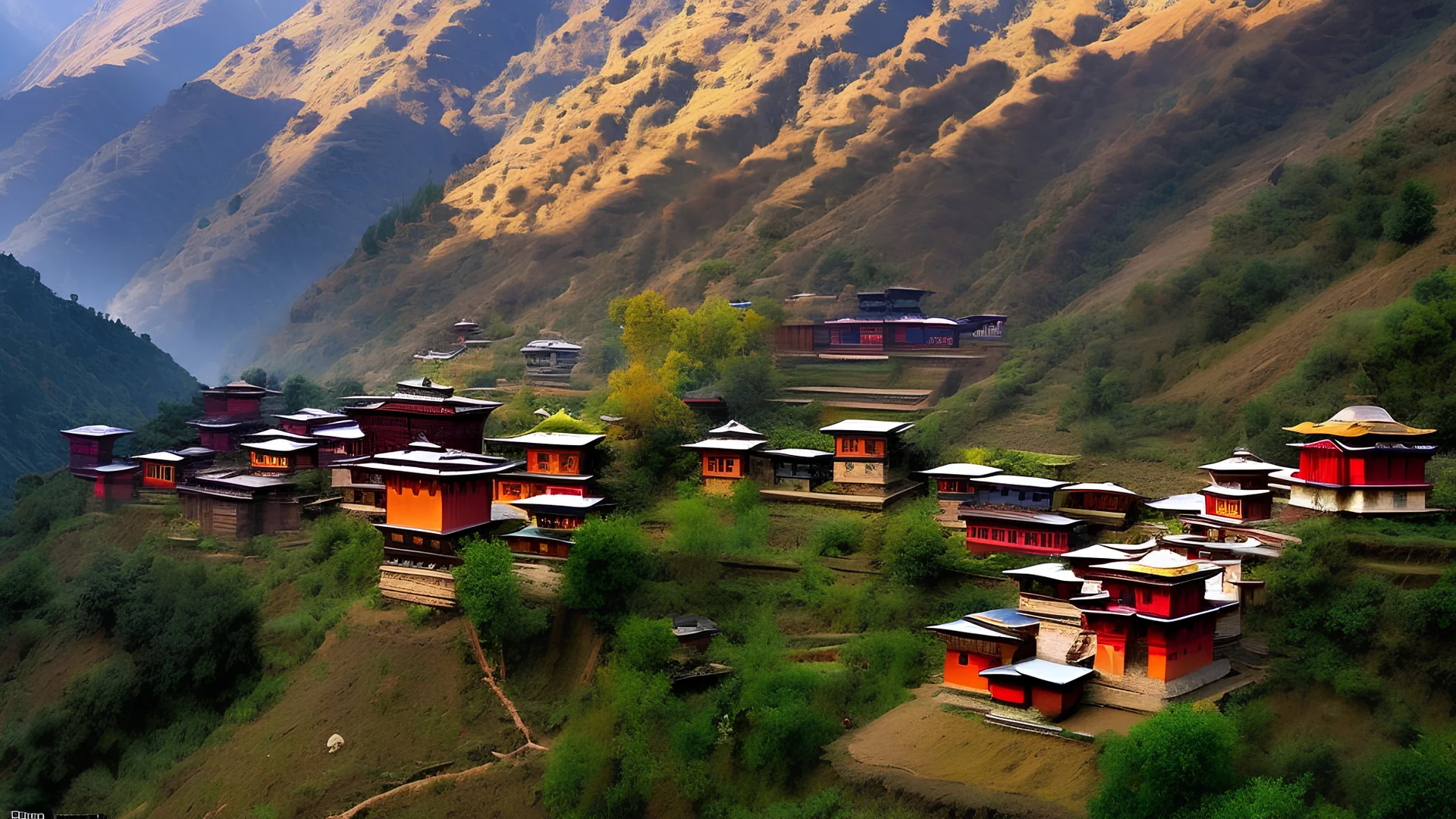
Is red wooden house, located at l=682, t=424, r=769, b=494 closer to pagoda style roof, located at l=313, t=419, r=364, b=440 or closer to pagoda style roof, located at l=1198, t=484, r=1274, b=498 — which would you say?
pagoda style roof, located at l=313, t=419, r=364, b=440

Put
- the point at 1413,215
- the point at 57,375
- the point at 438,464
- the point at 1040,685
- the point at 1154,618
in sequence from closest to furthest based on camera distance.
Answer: the point at 1154,618 < the point at 1040,685 < the point at 438,464 < the point at 1413,215 < the point at 57,375

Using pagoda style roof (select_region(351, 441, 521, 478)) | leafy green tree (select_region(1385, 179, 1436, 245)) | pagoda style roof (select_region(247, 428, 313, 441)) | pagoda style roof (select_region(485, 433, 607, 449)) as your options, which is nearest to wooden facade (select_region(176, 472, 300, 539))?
pagoda style roof (select_region(247, 428, 313, 441))

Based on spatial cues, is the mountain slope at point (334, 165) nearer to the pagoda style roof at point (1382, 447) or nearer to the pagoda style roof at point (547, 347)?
the pagoda style roof at point (547, 347)

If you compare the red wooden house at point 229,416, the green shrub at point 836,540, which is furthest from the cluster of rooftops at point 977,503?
the red wooden house at point 229,416

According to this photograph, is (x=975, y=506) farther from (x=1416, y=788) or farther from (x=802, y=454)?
(x=1416, y=788)

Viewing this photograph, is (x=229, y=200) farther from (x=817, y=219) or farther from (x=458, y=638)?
(x=458, y=638)

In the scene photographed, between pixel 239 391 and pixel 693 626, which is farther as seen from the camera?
pixel 239 391

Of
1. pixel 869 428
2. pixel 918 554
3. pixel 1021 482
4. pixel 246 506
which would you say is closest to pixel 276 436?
pixel 246 506
